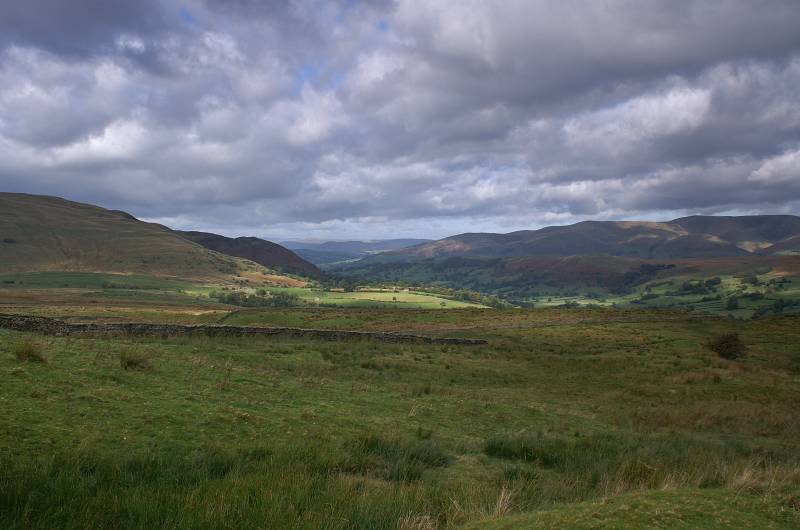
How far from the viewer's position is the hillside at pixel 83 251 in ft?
513

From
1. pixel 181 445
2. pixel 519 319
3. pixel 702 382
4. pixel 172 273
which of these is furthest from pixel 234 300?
pixel 181 445

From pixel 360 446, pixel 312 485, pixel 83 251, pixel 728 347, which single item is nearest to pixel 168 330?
pixel 360 446

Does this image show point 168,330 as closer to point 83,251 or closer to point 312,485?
point 312,485

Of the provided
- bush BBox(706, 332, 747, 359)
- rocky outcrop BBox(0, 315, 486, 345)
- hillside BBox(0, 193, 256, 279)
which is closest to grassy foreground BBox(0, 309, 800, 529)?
A: rocky outcrop BBox(0, 315, 486, 345)

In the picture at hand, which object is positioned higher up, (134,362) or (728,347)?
(134,362)

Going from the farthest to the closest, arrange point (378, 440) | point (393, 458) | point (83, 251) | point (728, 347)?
point (83, 251), point (728, 347), point (378, 440), point (393, 458)

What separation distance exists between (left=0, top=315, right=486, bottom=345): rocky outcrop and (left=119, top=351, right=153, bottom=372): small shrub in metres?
10.9

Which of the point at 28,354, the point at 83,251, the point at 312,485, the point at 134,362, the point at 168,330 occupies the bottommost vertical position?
the point at 168,330

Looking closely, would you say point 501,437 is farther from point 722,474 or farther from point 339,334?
point 339,334

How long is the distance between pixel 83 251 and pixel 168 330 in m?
173

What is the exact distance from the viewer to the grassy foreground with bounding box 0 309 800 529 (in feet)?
17.1

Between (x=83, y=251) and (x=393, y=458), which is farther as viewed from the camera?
(x=83, y=251)

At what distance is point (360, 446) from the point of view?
29.3 feet

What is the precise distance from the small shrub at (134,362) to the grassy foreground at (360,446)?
0.19ft
